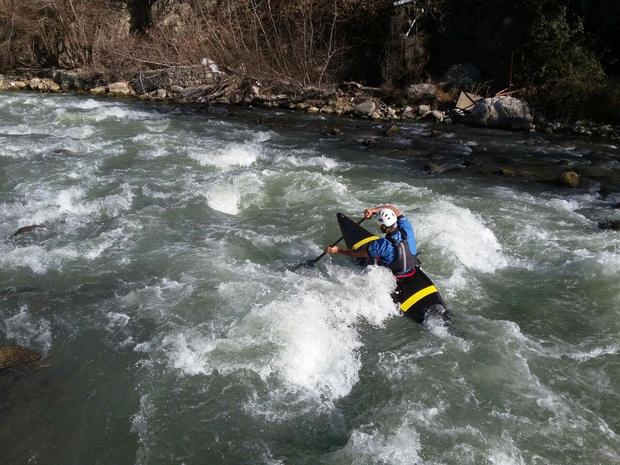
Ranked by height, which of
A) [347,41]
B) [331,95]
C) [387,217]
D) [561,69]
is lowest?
[331,95]

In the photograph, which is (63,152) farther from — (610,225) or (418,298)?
(610,225)

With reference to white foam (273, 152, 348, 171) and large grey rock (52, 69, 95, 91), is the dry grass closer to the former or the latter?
large grey rock (52, 69, 95, 91)

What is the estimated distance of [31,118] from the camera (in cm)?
1404

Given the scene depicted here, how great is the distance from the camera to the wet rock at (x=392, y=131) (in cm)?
1371

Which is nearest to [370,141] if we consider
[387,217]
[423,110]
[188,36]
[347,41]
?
[423,110]

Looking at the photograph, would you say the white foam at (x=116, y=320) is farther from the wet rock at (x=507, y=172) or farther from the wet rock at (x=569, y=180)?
the wet rock at (x=569, y=180)

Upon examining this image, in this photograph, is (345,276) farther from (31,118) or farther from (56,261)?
(31,118)

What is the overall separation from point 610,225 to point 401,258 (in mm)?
4199

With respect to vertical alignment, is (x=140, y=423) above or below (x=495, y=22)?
below

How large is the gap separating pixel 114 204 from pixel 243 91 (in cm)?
1106

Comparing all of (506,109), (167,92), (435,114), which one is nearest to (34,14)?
(167,92)

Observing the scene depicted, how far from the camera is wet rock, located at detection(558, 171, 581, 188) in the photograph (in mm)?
9859

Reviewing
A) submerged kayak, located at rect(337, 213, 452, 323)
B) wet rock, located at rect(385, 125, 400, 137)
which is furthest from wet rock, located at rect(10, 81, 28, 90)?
submerged kayak, located at rect(337, 213, 452, 323)

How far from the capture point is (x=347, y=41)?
18.8 meters
